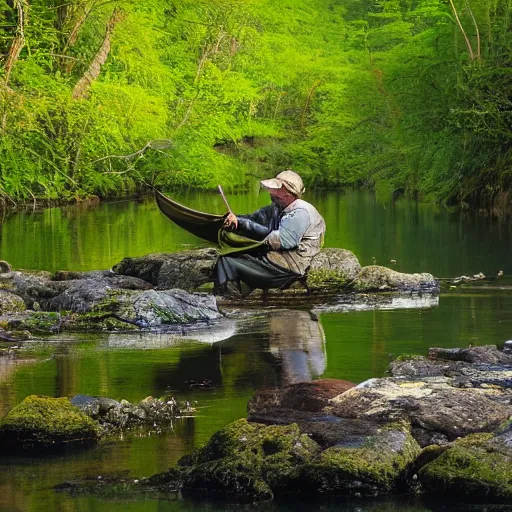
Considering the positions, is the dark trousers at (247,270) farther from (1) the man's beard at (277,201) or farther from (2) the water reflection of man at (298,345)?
(2) the water reflection of man at (298,345)

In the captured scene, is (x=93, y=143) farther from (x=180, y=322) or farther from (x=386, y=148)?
(x=180, y=322)

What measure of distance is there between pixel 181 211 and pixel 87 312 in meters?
2.94

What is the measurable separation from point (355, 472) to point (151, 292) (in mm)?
7352

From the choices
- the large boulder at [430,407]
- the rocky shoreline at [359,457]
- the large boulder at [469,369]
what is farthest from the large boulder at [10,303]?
the rocky shoreline at [359,457]

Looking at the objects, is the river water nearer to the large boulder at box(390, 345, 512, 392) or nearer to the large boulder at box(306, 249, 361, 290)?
the large boulder at box(390, 345, 512, 392)

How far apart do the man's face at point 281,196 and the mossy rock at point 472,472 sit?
8.68 m

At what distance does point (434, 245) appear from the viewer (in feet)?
89.5

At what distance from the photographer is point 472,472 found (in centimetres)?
806

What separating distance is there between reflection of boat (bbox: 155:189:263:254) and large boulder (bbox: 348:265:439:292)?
1924 mm

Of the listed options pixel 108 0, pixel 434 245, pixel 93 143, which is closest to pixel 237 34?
pixel 108 0

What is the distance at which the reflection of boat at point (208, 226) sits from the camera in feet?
55.0

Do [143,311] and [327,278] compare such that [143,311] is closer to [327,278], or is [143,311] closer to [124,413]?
[327,278]

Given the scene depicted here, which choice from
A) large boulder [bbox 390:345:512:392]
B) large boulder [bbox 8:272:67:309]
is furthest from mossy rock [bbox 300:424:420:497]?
large boulder [bbox 8:272:67:309]

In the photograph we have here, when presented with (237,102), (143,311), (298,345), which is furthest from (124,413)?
(237,102)
